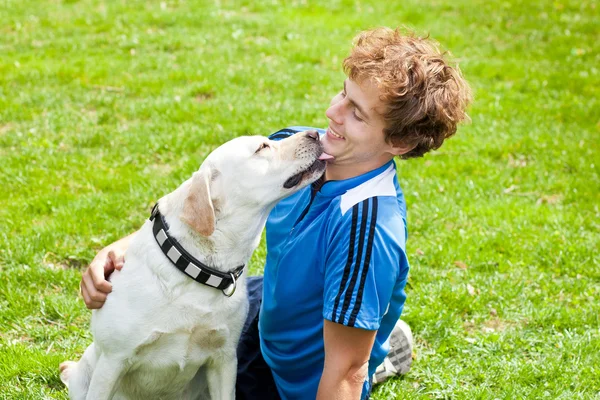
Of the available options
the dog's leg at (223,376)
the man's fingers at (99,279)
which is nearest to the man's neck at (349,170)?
the dog's leg at (223,376)

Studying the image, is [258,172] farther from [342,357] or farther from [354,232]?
[342,357]

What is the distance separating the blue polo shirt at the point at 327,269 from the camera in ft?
9.34

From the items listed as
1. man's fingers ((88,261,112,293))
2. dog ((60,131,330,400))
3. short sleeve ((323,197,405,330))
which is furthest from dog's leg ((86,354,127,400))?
short sleeve ((323,197,405,330))

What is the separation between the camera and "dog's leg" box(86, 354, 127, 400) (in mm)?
3146

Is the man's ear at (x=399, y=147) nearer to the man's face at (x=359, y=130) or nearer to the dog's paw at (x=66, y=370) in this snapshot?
the man's face at (x=359, y=130)

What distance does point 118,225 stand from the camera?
530 centimetres

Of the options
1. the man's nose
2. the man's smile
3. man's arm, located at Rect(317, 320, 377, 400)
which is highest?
the man's nose

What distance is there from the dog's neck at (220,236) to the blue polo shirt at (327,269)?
200mm

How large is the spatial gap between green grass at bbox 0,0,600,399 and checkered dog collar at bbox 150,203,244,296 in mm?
1329

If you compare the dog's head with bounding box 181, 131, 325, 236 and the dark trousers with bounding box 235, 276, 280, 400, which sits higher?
the dog's head with bounding box 181, 131, 325, 236

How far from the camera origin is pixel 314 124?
725cm

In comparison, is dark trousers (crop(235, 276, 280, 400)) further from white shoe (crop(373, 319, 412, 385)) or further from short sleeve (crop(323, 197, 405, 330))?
short sleeve (crop(323, 197, 405, 330))

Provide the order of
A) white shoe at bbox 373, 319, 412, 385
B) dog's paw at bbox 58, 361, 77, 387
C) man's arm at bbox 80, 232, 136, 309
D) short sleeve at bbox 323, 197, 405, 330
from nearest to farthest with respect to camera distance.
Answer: short sleeve at bbox 323, 197, 405, 330 → man's arm at bbox 80, 232, 136, 309 → dog's paw at bbox 58, 361, 77, 387 → white shoe at bbox 373, 319, 412, 385

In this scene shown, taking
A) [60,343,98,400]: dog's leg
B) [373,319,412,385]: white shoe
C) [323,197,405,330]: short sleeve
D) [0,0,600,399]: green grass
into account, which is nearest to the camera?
[323,197,405,330]: short sleeve
